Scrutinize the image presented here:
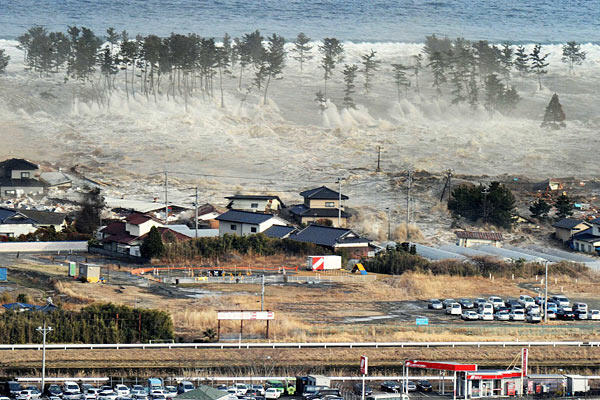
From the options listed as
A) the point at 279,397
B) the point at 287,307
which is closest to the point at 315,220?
the point at 287,307

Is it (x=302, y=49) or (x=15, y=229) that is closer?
(x=15, y=229)

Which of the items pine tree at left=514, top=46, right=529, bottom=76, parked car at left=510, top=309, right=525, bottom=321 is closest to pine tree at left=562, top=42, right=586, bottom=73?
pine tree at left=514, top=46, right=529, bottom=76

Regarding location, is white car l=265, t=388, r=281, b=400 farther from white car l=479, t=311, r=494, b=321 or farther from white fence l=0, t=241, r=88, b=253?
white fence l=0, t=241, r=88, b=253

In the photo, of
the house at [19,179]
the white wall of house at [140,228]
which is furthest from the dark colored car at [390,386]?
the house at [19,179]

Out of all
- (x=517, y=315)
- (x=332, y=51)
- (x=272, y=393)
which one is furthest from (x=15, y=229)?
(x=332, y=51)

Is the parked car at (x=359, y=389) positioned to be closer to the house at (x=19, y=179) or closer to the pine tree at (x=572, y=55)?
the house at (x=19, y=179)

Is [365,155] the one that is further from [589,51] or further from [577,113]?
[589,51]

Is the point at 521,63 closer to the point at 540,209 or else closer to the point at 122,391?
the point at 540,209
